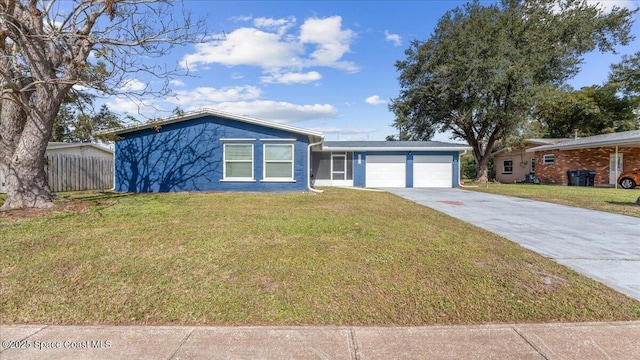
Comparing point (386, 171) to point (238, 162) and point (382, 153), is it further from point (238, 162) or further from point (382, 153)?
point (238, 162)

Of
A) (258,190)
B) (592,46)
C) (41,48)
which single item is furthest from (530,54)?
(41,48)

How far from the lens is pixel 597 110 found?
2777 cm

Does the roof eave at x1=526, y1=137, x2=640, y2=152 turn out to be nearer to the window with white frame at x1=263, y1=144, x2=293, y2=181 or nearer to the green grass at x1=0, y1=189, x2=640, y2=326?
the green grass at x1=0, y1=189, x2=640, y2=326

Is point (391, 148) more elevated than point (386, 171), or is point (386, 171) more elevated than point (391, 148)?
point (391, 148)

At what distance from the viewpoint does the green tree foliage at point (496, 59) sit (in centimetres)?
1970

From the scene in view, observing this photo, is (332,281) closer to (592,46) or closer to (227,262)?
(227,262)

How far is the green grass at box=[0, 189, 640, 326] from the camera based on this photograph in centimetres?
277

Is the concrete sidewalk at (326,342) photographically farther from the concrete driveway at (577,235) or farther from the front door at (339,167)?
the front door at (339,167)

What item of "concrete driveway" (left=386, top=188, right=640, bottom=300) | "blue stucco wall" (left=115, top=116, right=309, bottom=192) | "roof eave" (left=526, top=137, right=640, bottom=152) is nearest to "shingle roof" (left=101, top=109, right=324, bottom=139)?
"blue stucco wall" (left=115, top=116, right=309, bottom=192)

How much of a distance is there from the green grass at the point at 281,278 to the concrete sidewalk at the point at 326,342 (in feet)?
0.45

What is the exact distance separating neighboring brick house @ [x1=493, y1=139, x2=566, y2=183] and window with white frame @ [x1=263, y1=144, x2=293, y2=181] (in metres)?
21.6

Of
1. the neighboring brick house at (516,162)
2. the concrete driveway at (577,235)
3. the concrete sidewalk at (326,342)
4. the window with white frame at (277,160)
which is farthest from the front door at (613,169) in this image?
the concrete sidewalk at (326,342)

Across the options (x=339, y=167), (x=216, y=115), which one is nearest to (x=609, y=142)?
(x=339, y=167)

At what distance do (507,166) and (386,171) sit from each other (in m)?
17.3
